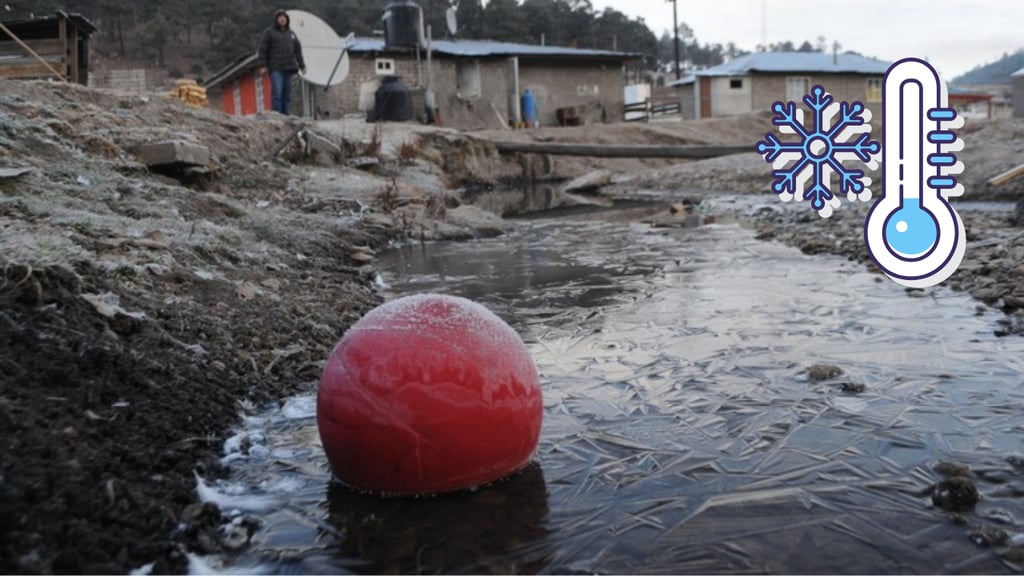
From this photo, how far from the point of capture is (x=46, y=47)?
14227 millimetres

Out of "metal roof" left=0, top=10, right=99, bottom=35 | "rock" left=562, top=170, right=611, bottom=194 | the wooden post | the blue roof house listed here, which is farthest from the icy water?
the blue roof house

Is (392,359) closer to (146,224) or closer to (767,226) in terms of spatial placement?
(146,224)

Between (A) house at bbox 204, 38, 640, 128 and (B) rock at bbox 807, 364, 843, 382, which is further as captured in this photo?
(A) house at bbox 204, 38, 640, 128

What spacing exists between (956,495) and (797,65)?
48.7 metres

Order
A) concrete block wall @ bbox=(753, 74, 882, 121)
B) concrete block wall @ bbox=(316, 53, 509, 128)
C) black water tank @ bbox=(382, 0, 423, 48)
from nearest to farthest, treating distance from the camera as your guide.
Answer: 1. black water tank @ bbox=(382, 0, 423, 48)
2. concrete block wall @ bbox=(316, 53, 509, 128)
3. concrete block wall @ bbox=(753, 74, 882, 121)

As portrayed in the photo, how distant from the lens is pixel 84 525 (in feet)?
8.80

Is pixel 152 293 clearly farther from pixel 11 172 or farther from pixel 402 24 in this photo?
pixel 402 24

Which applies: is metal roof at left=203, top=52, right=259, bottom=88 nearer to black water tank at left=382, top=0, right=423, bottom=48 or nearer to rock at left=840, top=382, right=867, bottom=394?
black water tank at left=382, top=0, right=423, bottom=48

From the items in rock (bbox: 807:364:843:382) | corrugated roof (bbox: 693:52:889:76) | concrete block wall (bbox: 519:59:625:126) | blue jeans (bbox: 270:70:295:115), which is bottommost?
rock (bbox: 807:364:843:382)

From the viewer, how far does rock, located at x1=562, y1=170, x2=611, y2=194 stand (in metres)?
24.9

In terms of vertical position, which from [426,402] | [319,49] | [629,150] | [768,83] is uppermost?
[768,83]

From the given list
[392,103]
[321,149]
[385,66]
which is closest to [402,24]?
[385,66]

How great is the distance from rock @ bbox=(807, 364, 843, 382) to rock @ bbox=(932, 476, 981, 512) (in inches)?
59.7

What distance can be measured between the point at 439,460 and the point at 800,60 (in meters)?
50.8
